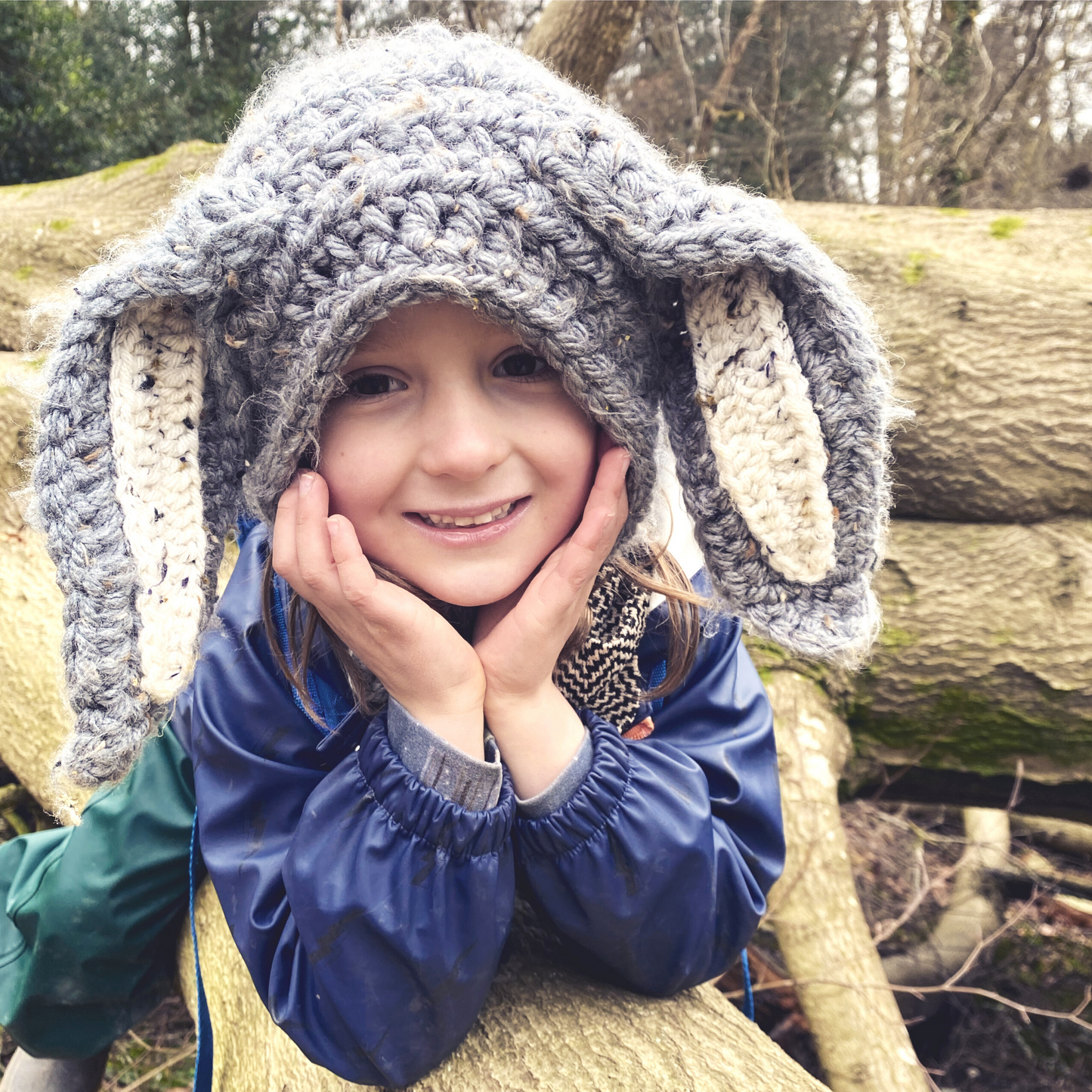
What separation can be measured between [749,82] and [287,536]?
1047 centimetres

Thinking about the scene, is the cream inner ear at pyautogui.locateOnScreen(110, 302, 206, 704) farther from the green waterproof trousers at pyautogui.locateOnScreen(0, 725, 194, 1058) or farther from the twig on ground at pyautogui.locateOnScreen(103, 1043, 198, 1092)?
the twig on ground at pyautogui.locateOnScreen(103, 1043, 198, 1092)

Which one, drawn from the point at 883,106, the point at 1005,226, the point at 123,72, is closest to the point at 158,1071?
the point at 1005,226

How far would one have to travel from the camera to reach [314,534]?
47.6 inches

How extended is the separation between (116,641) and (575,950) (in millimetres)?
815

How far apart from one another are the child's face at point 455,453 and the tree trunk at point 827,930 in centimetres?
118

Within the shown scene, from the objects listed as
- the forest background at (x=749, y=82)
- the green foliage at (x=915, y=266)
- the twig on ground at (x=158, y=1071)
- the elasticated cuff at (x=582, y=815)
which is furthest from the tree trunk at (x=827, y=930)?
the forest background at (x=749, y=82)

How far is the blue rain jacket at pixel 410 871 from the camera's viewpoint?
1145 mm

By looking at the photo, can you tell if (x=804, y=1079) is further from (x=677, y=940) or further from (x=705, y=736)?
(x=705, y=736)

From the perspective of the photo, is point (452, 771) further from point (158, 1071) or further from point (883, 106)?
point (883, 106)

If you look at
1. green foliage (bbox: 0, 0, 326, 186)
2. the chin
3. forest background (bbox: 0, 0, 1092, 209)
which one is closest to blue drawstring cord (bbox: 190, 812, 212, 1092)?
the chin

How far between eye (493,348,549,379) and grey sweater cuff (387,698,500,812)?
505mm

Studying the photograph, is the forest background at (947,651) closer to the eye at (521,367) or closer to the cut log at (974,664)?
the cut log at (974,664)

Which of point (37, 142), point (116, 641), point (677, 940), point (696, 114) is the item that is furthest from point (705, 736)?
point (37, 142)

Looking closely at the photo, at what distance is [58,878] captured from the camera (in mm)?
1577
